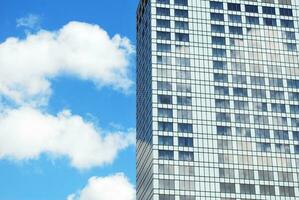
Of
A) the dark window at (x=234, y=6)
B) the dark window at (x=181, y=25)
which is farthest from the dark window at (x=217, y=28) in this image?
the dark window at (x=181, y=25)

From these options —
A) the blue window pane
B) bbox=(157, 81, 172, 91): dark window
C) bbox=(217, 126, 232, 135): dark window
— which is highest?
the blue window pane

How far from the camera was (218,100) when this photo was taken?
453ft

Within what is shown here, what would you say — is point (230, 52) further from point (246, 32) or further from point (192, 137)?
point (192, 137)

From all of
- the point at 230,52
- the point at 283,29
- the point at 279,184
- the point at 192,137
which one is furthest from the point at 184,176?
the point at 283,29

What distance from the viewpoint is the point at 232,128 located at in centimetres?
13575

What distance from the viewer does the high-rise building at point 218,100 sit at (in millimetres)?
129750

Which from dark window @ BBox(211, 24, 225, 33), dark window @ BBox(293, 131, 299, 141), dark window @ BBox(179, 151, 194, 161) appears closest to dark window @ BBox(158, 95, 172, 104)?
dark window @ BBox(179, 151, 194, 161)

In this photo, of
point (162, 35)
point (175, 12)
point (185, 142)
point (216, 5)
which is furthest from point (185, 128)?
point (216, 5)

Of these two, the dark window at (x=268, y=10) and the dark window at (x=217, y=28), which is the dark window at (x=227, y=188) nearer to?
the dark window at (x=217, y=28)

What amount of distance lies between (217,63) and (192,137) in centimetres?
2099

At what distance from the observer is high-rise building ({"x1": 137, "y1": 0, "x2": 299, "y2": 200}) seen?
5108 inches

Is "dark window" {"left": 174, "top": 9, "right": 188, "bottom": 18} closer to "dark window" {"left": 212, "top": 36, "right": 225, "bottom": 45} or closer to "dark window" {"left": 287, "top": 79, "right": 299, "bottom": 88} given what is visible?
"dark window" {"left": 212, "top": 36, "right": 225, "bottom": 45}

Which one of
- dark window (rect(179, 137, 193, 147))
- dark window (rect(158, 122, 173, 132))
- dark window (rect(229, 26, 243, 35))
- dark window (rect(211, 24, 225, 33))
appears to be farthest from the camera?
dark window (rect(229, 26, 243, 35))

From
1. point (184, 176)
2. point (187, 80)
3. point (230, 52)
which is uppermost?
point (230, 52)
